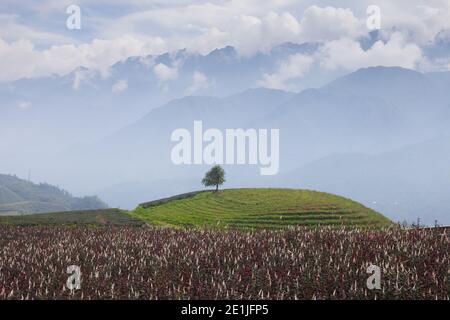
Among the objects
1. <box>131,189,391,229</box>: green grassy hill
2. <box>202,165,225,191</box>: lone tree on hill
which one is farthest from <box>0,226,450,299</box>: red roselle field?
<box>202,165,225,191</box>: lone tree on hill

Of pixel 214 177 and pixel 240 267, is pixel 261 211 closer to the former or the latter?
pixel 214 177

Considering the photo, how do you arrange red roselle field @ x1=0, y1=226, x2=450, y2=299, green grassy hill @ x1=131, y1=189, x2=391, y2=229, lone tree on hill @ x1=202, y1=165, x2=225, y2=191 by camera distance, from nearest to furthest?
red roselle field @ x1=0, y1=226, x2=450, y2=299
green grassy hill @ x1=131, y1=189, x2=391, y2=229
lone tree on hill @ x1=202, y1=165, x2=225, y2=191

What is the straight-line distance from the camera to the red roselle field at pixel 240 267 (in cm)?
1747

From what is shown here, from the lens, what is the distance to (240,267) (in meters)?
21.0

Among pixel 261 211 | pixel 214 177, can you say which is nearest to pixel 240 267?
pixel 261 211

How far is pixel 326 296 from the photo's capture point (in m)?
17.3

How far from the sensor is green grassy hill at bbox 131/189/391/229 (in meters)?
72.7

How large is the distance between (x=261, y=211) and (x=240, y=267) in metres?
61.0

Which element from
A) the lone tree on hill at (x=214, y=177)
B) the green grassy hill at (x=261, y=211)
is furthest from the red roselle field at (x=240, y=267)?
the lone tree on hill at (x=214, y=177)

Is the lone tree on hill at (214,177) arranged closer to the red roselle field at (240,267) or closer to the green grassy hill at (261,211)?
the green grassy hill at (261,211)

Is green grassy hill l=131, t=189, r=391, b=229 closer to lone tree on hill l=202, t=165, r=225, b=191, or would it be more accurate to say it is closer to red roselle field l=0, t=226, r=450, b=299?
lone tree on hill l=202, t=165, r=225, b=191

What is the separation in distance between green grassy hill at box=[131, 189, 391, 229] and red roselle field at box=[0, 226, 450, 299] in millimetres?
38015

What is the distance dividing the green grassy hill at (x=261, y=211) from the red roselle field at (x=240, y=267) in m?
38.0
